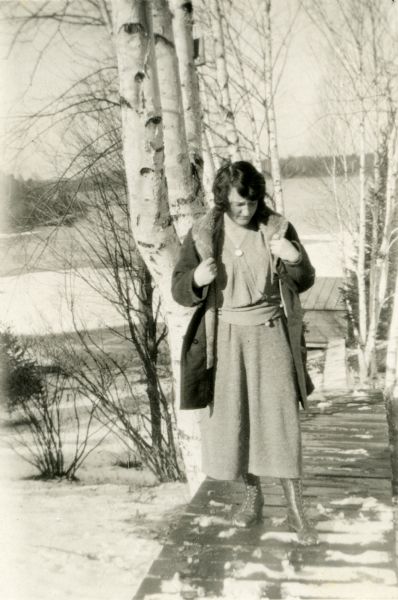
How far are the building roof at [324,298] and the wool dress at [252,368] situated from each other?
12.9 meters

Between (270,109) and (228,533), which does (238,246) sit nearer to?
(228,533)

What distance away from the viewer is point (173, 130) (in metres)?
4.05

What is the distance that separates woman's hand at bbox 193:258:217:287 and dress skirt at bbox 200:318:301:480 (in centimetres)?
26

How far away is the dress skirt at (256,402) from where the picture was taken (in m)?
2.77

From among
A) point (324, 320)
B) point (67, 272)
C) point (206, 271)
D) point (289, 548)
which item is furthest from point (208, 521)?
point (324, 320)

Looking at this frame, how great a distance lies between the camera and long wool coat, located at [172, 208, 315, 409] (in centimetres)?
271

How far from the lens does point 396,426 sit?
271 inches

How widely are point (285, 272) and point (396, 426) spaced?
475cm

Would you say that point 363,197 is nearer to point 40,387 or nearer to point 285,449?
point 40,387

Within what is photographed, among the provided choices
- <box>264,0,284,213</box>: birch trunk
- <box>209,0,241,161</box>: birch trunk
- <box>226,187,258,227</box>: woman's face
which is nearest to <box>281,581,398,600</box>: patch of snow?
<box>226,187,258,227</box>: woman's face

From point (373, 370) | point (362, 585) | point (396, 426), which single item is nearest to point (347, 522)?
point (362, 585)

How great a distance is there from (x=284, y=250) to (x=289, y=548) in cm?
132

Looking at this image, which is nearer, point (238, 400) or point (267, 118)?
point (238, 400)

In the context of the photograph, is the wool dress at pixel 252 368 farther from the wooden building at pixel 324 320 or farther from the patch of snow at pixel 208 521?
the wooden building at pixel 324 320
